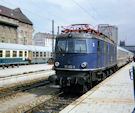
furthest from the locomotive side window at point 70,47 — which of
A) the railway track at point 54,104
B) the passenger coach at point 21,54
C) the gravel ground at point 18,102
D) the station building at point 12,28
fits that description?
the station building at point 12,28

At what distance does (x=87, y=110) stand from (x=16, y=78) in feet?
30.4

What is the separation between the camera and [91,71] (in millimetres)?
9289

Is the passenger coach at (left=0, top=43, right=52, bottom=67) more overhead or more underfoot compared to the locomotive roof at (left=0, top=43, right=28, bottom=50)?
more underfoot

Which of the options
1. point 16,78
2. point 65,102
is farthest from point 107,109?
point 16,78

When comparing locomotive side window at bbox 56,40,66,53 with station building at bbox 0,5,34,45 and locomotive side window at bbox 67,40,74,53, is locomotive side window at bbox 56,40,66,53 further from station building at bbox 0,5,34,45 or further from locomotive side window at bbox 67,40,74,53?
station building at bbox 0,5,34,45

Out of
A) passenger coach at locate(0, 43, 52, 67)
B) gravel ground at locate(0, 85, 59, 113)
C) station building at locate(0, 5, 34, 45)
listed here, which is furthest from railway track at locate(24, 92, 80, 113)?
station building at locate(0, 5, 34, 45)

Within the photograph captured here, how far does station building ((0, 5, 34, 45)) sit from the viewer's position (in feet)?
141

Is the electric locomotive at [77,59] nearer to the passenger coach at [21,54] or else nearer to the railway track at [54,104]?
the railway track at [54,104]

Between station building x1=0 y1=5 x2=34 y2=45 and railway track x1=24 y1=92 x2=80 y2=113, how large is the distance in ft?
101

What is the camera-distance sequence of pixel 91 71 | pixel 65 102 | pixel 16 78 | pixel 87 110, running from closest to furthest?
pixel 87 110 → pixel 65 102 → pixel 91 71 → pixel 16 78

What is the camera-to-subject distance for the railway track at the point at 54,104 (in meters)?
7.23

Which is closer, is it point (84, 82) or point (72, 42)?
point (84, 82)

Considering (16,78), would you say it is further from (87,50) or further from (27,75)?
(87,50)

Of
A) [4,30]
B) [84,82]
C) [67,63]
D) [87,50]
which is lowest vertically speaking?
[84,82]
